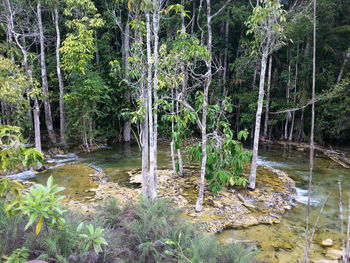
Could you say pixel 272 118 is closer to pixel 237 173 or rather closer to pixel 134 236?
pixel 237 173

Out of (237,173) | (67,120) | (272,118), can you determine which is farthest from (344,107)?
(67,120)

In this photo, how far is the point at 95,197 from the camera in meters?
6.40

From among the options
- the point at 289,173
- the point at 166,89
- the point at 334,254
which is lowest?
the point at 334,254

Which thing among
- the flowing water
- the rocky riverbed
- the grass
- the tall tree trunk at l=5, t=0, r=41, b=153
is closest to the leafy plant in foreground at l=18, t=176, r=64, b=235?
the grass

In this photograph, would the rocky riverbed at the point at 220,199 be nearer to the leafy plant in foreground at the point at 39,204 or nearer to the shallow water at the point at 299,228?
the shallow water at the point at 299,228

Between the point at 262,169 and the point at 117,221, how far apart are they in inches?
279

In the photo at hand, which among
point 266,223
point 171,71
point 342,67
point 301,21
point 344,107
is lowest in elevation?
point 266,223

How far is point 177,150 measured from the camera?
859 centimetres

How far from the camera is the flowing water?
14.9 feet

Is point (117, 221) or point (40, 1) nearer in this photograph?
point (117, 221)

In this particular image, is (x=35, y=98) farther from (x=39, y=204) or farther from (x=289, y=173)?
(x=289, y=173)

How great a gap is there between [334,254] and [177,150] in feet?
17.3

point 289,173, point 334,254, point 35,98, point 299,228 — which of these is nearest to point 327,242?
point 334,254

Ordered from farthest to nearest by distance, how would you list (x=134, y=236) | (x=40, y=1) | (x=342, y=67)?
(x=342, y=67) < (x=40, y=1) < (x=134, y=236)
